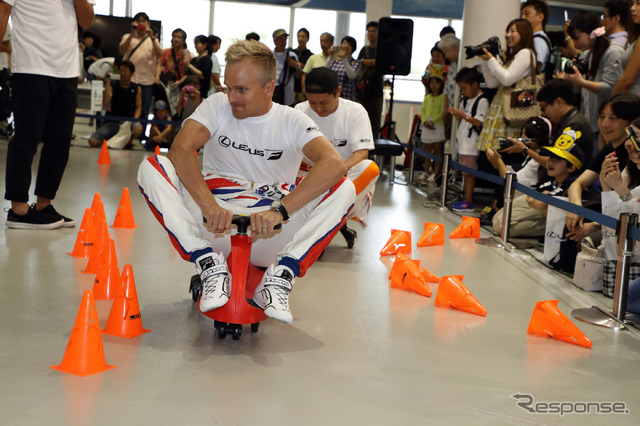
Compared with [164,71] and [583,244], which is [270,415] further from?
[164,71]

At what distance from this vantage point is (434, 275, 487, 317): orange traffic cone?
3.65 m

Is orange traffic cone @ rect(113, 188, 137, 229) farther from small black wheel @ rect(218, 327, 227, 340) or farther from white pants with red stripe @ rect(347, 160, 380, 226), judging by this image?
small black wheel @ rect(218, 327, 227, 340)

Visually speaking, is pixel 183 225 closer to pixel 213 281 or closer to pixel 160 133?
pixel 213 281

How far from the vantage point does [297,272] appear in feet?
9.53

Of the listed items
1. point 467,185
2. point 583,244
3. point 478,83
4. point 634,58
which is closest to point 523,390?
point 583,244

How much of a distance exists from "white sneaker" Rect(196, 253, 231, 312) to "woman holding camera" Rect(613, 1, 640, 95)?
3436 mm

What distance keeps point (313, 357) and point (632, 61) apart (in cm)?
340

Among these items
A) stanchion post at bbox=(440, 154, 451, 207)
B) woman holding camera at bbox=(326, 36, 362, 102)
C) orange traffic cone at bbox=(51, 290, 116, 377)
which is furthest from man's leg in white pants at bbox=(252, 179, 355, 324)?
woman holding camera at bbox=(326, 36, 362, 102)

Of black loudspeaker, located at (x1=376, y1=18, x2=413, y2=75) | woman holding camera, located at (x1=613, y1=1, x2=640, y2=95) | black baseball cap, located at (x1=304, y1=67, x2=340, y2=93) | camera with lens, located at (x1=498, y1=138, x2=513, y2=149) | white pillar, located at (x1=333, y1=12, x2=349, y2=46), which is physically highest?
white pillar, located at (x1=333, y1=12, x2=349, y2=46)

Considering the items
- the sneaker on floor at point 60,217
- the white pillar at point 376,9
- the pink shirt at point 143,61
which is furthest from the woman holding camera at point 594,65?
the white pillar at point 376,9

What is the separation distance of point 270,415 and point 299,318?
1104mm

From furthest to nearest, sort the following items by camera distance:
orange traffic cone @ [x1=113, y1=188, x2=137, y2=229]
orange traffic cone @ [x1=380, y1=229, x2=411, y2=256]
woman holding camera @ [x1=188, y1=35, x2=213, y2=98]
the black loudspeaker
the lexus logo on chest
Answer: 1. woman holding camera @ [x1=188, y1=35, x2=213, y2=98]
2. the black loudspeaker
3. orange traffic cone @ [x1=113, y1=188, x2=137, y2=229]
4. orange traffic cone @ [x1=380, y1=229, x2=411, y2=256]
5. the lexus logo on chest

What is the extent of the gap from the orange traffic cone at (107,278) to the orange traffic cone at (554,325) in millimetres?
2058

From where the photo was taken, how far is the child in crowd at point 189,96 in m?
11.7
